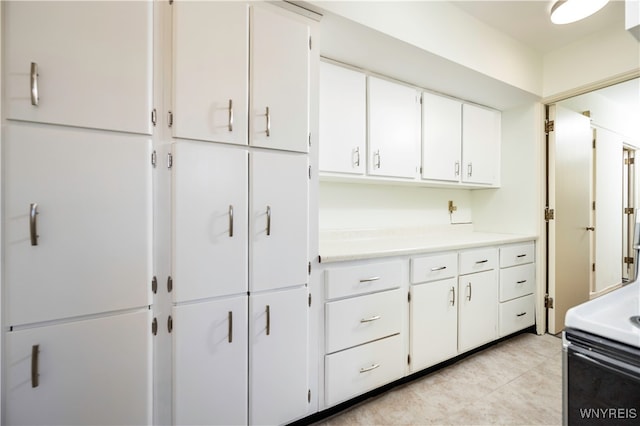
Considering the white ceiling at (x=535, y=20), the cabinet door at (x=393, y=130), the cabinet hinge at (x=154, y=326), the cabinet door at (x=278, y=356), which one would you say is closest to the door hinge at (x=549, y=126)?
the white ceiling at (x=535, y=20)

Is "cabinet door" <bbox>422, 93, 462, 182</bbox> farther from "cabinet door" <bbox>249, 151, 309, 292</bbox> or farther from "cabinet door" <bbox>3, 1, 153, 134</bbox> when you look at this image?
"cabinet door" <bbox>3, 1, 153, 134</bbox>

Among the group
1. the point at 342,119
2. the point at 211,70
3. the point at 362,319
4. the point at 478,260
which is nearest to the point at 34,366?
the point at 211,70

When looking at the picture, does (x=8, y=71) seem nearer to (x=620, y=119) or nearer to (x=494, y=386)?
(x=494, y=386)

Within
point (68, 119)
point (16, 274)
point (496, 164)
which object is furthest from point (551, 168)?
point (16, 274)

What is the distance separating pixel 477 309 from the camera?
215 centimetres

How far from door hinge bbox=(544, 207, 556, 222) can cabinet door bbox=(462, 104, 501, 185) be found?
1.59 ft

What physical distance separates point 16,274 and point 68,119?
0.55 m

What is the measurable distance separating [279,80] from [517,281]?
2545 mm

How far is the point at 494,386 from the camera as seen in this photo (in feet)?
5.98

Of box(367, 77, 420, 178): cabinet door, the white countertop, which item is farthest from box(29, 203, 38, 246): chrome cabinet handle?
box(367, 77, 420, 178): cabinet door

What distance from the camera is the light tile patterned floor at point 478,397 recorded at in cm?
154

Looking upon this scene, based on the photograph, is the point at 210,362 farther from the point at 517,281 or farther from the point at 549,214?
the point at 549,214

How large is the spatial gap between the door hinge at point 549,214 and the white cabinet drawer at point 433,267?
1278mm

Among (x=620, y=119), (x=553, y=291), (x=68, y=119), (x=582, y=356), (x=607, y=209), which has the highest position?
(x=620, y=119)
